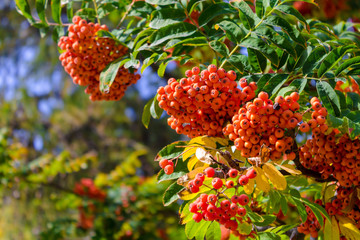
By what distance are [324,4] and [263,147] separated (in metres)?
3.11

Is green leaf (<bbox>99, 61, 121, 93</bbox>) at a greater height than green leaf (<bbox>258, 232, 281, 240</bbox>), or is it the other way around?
green leaf (<bbox>99, 61, 121, 93</bbox>)

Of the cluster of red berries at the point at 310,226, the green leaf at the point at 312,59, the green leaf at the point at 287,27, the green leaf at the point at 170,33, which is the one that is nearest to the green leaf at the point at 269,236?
the cluster of red berries at the point at 310,226

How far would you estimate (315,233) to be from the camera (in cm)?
A: 154

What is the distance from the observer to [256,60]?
151 centimetres

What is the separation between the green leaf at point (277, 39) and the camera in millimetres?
1431

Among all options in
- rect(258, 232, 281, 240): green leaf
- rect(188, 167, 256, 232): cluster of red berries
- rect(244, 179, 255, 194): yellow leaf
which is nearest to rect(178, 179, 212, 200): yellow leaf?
rect(188, 167, 256, 232): cluster of red berries

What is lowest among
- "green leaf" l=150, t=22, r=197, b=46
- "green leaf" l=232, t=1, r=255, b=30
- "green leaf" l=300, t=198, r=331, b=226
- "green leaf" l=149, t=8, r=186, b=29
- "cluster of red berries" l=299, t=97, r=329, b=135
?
"green leaf" l=300, t=198, r=331, b=226

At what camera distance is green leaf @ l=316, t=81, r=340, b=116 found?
132 cm

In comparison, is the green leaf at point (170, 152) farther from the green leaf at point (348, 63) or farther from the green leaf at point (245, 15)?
the green leaf at point (348, 63)

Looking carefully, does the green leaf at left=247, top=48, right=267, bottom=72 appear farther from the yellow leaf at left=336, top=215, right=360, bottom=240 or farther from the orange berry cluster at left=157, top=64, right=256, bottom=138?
the yellow leaf at left=336, top=215, right=360, bottom=240

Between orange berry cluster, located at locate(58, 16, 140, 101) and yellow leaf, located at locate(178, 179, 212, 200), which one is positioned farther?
orange berry cluster, located at locate(58, 16, 140, 101)

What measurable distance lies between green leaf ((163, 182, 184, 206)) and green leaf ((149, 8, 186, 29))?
66cm

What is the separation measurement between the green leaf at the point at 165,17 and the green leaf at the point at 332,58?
2.02ft

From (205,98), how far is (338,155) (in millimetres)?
494
